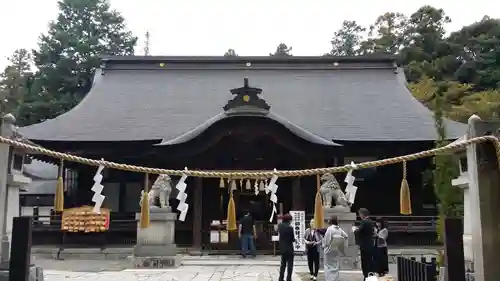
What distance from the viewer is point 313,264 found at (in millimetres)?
11633

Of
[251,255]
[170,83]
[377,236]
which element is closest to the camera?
[377,236]

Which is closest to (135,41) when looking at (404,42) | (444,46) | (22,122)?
(22,122)

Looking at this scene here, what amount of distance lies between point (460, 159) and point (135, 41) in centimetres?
4382

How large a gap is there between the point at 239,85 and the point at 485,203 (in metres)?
18.1

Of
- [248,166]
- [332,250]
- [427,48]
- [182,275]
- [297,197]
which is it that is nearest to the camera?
[332,250]

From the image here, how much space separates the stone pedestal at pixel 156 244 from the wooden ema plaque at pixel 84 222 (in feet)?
14.7

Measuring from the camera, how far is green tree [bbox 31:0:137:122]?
132 ft

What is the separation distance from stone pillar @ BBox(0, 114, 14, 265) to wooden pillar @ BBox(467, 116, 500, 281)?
689 centimetres

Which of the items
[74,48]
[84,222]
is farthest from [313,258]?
[74,48]

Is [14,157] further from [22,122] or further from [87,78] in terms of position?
[87,78]

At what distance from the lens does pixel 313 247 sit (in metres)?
11.3

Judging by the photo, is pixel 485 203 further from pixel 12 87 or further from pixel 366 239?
pixel 12 87

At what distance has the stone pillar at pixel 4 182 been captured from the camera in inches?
297

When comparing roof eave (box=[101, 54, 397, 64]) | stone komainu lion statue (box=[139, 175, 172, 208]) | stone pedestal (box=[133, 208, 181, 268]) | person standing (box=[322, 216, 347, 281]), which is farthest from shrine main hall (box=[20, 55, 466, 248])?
person standing (box=[322, 216, 347, 281])
